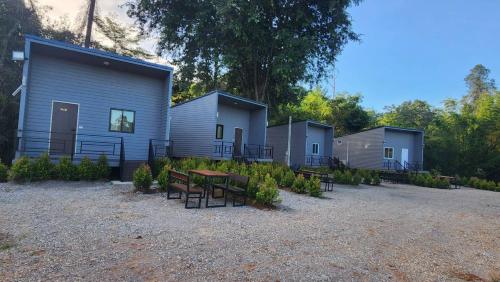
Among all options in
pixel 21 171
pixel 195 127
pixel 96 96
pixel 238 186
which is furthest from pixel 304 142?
pixel 21 171

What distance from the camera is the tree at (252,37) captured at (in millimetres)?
20234

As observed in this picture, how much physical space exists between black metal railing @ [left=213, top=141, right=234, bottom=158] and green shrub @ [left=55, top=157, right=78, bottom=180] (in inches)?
289

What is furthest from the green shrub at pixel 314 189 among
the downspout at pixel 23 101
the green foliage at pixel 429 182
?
the green foliage at pixel 429 182

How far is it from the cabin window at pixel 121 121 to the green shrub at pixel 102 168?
7.13 ft

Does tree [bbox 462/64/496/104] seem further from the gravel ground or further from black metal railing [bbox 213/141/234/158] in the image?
the gravel ground

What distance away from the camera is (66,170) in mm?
10000

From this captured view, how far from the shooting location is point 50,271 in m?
3.49

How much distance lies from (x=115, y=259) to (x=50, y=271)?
72cm

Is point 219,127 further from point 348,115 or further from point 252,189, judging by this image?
point 348,115

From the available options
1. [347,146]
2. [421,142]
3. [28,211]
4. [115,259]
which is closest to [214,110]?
[28,211]

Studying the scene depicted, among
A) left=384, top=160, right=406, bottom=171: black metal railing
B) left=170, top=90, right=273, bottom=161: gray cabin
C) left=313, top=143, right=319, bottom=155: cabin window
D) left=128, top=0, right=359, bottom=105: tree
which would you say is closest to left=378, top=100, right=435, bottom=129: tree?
left=384, top=160, right=406, bottom=171: black metal railing

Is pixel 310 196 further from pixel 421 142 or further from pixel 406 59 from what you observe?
pixel 406 59

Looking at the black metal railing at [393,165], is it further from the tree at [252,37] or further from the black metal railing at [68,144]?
the black metal railing at [68,144]

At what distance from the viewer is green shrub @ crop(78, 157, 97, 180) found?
10.3 m
